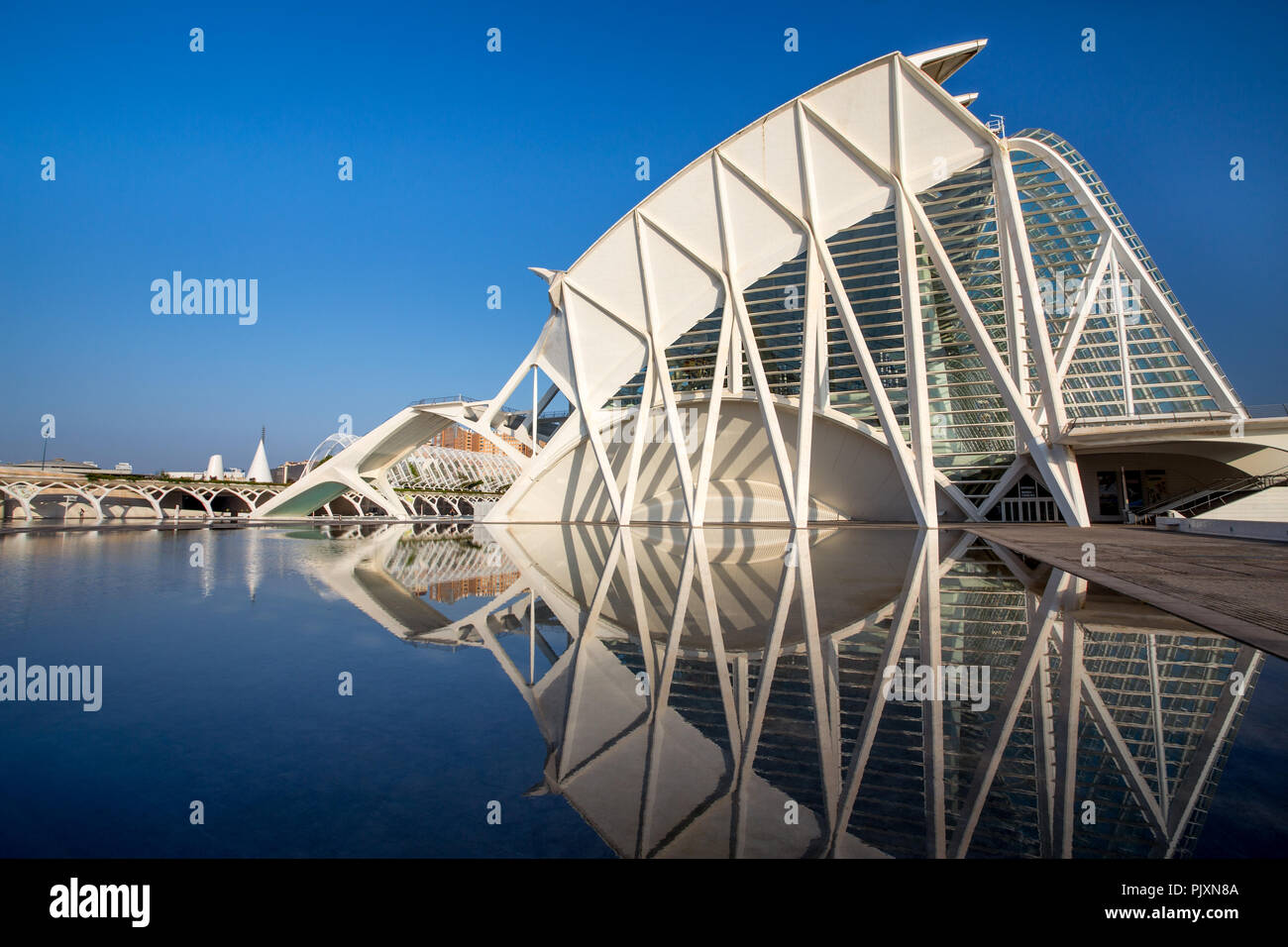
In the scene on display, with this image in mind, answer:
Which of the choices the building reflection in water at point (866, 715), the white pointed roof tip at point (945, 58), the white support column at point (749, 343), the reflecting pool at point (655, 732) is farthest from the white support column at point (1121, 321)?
the reflecting pool at point (655, 732)

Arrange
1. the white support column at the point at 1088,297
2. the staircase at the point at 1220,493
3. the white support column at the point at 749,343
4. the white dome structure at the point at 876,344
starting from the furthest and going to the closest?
the white support column at the point at 1088,297, the staircase at the point at 1220,493, the white support column at the point at 749,343, the white dome structure at the point at 876,344

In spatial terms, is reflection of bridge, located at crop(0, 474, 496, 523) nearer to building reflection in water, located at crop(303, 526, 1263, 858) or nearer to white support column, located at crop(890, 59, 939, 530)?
white support column, located at crop(890, 59, 939, 530)

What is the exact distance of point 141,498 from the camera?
1831 inches

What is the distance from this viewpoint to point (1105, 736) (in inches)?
140

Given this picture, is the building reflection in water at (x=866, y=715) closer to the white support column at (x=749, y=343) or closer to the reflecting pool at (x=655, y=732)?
the reflecting pool at (x=655, y=732)

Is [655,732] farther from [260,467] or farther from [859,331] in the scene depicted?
[260,467]

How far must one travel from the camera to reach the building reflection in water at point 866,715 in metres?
2.60

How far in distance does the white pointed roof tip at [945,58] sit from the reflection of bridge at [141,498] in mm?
35151

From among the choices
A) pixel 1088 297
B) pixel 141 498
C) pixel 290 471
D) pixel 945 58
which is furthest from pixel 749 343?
pixel 290 471

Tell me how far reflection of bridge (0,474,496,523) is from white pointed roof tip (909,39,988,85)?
35.2m

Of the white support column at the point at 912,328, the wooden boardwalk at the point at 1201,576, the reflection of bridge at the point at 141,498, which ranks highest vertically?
the white support column at the point at 912,328

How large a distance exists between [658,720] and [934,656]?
240 cm

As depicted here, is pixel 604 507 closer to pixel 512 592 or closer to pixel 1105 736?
pixel 512 592
